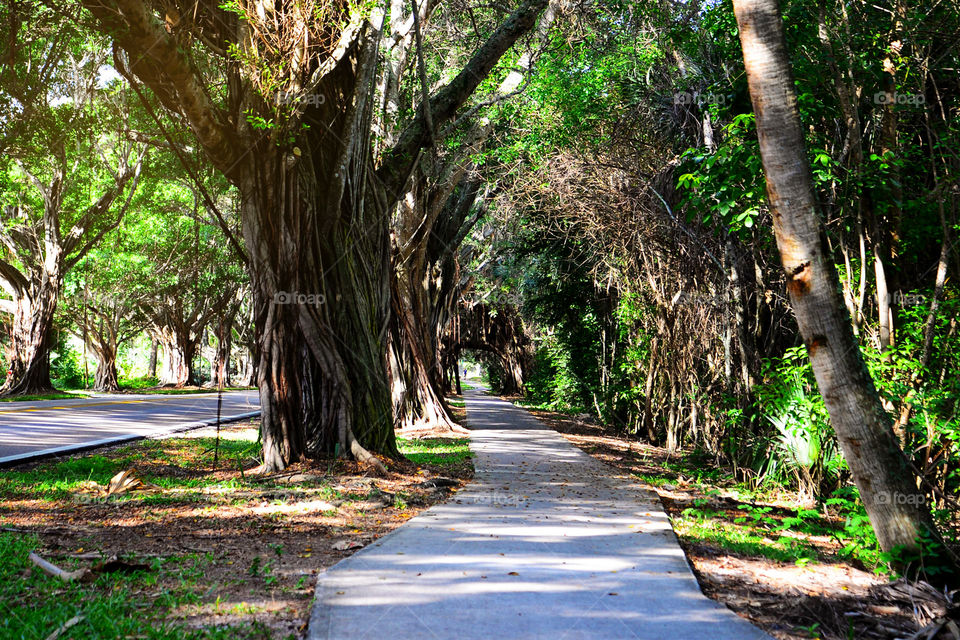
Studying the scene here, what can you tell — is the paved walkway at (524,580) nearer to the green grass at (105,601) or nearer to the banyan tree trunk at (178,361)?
the green grass at (105,601)

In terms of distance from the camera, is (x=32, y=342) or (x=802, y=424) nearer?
(x=802, y=424)

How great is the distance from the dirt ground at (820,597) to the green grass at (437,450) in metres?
4.71

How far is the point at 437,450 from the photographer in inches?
452

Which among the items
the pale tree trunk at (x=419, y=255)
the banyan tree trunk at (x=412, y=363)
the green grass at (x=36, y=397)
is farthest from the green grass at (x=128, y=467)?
the green grass at (x=36, y=397)

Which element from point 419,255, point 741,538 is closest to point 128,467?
point 741,538

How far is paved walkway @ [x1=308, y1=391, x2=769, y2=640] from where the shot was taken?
344cm

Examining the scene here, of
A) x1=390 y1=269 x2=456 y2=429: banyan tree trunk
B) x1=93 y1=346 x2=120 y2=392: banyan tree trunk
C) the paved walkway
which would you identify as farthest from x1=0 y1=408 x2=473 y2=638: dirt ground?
x1=93 y1=346 x2=120 y2=392: banyan tree trunk

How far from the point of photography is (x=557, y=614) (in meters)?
3.63

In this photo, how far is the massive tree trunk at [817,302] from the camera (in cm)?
435

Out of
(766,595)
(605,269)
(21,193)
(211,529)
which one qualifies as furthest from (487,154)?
(21,193)

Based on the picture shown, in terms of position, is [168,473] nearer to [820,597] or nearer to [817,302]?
[820,597]

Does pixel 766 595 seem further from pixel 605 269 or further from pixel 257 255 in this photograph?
pixel 605 269

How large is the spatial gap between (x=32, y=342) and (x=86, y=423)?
12.4 m

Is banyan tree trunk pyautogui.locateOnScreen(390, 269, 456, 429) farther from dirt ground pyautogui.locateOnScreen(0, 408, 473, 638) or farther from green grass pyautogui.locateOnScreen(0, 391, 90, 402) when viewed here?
green grass pyautogui.locateOnScreen(0, 391, 90, 402)
